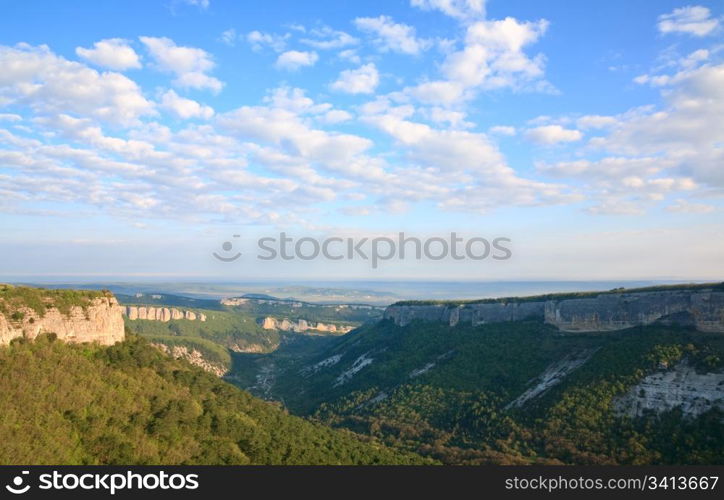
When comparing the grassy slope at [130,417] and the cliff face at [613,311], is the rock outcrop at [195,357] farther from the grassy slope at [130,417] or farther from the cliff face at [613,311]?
the grassy slope at [130,417]

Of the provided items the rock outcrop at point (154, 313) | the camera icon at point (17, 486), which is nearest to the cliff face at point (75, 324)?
the camera icon at point (17, 486)

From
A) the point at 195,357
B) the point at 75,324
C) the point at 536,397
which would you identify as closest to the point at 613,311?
the point at 536,397

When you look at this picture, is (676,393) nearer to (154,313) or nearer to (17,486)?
(17,486)

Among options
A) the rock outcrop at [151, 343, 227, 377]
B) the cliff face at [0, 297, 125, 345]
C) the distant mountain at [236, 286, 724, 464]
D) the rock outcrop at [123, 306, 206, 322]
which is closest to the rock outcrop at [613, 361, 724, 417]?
the distant mountain at [236, 286, 724, 464]

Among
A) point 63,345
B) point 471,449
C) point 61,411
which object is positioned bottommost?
point 471,449

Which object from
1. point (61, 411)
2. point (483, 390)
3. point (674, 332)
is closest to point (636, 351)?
point (674, 332)

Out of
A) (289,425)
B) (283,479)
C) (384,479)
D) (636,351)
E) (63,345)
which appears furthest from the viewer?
(636,351)

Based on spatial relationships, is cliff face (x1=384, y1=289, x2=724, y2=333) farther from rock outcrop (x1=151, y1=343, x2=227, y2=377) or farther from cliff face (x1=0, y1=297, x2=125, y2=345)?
cliff face (x1=0, y1=297, x2=125, y2=345)

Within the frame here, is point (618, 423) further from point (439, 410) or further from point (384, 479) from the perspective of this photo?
point (384, 479)
